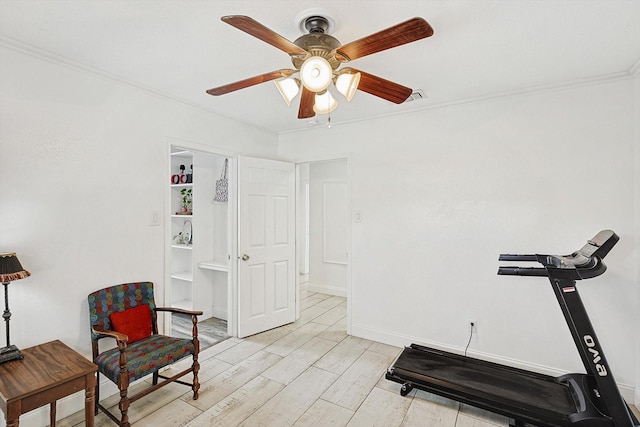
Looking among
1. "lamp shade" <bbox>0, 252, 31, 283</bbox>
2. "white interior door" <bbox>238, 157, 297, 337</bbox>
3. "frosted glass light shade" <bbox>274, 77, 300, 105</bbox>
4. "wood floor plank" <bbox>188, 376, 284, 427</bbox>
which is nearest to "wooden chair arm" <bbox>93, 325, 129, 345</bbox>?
"lamp shade" <bbox>0, 252, 31, 283</bbox>

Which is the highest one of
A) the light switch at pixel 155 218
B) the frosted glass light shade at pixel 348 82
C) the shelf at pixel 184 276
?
the frosted glass light shade at pixel 348 82

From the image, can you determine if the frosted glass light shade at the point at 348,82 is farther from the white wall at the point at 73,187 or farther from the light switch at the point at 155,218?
the light switch at the point at 155,218

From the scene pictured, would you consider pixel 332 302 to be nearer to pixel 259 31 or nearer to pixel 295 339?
pixel 295 339

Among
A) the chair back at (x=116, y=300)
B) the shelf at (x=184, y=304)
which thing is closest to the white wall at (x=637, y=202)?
the chair back at (x=116, y=300)

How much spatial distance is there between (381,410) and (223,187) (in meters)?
3.01

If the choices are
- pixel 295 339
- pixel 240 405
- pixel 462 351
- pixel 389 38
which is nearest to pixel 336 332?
pixel 295 339

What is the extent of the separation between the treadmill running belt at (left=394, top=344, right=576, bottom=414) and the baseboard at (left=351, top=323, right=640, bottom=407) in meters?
0.36

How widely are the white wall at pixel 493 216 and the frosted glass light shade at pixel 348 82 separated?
1.34m

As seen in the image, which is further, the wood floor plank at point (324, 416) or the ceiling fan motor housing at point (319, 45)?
the wood floor plank at point (324, 416)

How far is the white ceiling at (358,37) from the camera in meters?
1.70

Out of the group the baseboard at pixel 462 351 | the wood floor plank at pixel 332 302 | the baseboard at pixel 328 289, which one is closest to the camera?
the baseboard at pixel 462 351

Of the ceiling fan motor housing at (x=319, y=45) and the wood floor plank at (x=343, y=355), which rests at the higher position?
the ceiling fan motor housing at (x=319, y=45)

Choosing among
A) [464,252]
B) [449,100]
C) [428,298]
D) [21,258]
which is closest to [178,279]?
[21,258]

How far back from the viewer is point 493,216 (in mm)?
2984
